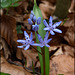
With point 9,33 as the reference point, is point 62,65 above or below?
below

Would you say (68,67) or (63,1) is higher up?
(63,1)

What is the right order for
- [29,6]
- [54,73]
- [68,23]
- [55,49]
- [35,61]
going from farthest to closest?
[29,6], [68,23], [55,49], [35,61], [54,73]

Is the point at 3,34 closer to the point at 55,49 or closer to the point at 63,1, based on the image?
A: the point at 55,49

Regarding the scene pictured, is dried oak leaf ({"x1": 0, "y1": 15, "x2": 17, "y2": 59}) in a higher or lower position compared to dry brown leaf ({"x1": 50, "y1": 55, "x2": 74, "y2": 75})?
higher

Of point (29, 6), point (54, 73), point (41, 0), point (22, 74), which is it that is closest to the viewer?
point (22, 74)

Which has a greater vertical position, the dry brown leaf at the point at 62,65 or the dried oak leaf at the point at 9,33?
the dried oak leaf at the point at 9,33

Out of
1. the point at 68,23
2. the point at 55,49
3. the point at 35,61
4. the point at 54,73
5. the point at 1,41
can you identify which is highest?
the point at 68,23

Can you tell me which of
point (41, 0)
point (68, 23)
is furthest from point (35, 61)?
point (41, 0)

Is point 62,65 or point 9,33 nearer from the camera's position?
point 62,65

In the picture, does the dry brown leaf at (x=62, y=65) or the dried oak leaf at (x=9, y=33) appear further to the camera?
the dried oak leaf at (x=9, y=33)

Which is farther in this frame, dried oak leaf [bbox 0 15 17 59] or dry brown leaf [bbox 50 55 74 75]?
dried oak leaf [bbox 0 15 17 59]

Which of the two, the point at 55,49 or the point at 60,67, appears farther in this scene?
the point at 55,49
